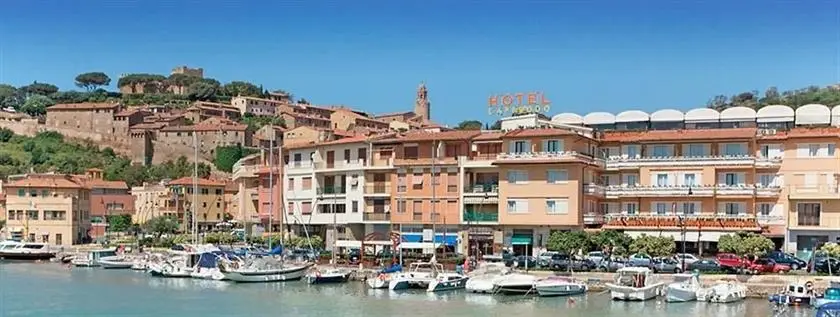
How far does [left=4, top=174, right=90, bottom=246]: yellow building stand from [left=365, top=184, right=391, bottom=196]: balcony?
1224 inches

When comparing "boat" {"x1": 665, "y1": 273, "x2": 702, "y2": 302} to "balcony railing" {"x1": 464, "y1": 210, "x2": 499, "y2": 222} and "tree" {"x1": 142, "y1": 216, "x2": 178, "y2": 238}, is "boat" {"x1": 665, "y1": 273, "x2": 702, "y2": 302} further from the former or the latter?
"tree" {"x1": 142, "y1": 216, "x2": 178, "y2": 238}

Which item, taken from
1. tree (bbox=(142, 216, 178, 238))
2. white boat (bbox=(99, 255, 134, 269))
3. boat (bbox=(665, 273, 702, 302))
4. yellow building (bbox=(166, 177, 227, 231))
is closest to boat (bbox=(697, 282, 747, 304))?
boat (bbox=(665, 273, 702, 302))

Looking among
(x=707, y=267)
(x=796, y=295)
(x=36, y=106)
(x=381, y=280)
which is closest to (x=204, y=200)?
(x=381, y=280)

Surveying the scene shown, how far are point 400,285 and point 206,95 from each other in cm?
13483

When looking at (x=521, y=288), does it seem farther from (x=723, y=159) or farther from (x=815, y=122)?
(x=815, y=122)

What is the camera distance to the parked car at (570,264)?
43.6m

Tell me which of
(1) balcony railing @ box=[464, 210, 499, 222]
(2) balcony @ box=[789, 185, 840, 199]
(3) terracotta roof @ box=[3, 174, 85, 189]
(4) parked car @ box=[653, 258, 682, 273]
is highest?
(2) balcony @ box=[789, 185, 840, 199]

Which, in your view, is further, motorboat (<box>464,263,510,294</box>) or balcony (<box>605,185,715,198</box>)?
balcony (<box>605,185,715,198</box>)

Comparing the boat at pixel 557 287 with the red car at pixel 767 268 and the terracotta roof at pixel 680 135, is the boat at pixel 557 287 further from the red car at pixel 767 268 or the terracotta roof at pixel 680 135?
the terracotta roof at pixel 680 135

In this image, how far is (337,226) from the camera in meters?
56.0

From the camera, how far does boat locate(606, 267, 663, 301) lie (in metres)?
37.9

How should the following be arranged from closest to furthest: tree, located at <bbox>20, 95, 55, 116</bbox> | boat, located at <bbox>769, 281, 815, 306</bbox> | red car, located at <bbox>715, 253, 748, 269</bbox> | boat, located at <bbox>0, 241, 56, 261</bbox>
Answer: boat, located at <bbox>769, 281, 815, 306</bbox>
red car, located at <bbox>715, 253, 748, 269</bbox>
boat, located at <bbox>0, 241, 56, 261</bbox>
tree, located at <bbox>20, 95, 55, 116</bbox>

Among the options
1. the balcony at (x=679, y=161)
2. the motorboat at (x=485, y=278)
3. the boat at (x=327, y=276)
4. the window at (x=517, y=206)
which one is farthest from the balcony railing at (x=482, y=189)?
the boat at (x=327, y=276)

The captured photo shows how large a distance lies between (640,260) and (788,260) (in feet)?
19.6
